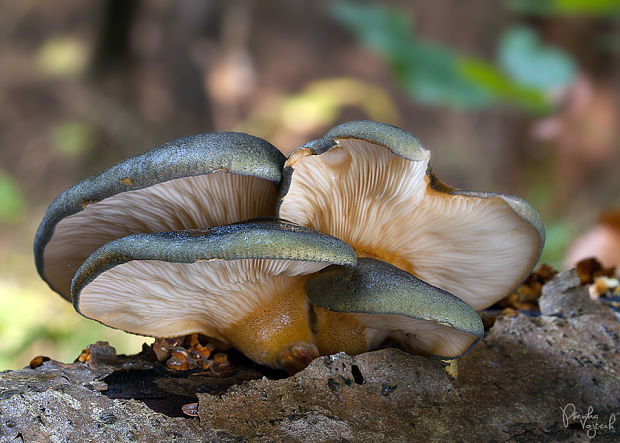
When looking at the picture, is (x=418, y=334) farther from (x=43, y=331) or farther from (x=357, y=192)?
(x=43, y=331)

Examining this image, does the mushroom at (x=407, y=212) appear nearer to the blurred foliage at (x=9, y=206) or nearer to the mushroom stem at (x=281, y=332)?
the mushroom stem at (x=281, y=332)

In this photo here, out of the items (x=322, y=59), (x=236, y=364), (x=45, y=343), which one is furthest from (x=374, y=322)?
(x=322, y=59)

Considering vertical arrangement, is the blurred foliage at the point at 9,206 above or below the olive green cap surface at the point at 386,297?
below

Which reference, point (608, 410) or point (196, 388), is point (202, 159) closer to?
point (196, 388)

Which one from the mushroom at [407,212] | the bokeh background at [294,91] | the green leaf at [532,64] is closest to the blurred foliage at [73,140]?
the bokeh background at [294,91]

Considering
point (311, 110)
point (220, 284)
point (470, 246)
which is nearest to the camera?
point (220, 284)

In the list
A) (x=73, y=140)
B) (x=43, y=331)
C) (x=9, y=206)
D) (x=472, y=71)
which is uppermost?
(x=472, y=71)

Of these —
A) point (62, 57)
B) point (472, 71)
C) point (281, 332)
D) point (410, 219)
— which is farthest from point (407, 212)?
point (62, 57)
